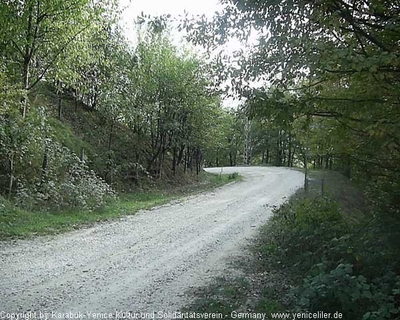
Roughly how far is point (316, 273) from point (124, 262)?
3378mm

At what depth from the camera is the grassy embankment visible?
15.1 ft

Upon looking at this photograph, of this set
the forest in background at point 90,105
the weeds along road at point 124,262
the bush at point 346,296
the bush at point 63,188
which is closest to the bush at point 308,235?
the weeds along road at point 124,262

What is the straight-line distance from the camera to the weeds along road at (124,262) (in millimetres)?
5324

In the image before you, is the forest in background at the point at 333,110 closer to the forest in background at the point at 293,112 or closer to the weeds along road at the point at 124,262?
the forest in background at the point at 293,112

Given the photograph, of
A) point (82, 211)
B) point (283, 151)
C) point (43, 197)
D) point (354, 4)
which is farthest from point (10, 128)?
point (283, 151)

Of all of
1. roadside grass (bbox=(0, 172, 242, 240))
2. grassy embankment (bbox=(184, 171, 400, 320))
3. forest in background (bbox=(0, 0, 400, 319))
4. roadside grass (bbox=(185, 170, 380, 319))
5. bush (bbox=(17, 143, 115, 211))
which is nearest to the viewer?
grassy embankment (bbox=(184, 171, 400, 320))

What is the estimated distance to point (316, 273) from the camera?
557 centimetres

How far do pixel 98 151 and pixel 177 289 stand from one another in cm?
1341

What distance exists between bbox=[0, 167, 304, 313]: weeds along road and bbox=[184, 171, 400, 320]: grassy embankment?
0.55 metres

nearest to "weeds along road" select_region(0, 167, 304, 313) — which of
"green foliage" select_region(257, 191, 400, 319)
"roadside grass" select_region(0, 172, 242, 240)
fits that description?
"roadside grass" select_region(0, 172, 242, 240)

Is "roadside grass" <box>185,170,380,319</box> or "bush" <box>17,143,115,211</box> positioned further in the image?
"bush" <box>17,143,115,211</box>

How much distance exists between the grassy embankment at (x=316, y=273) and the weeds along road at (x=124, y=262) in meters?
0.55

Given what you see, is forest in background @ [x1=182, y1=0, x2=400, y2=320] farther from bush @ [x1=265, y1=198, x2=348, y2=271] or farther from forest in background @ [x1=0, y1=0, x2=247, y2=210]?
forest in background @ [x1=0, y1=0, x2=247, y2=210]

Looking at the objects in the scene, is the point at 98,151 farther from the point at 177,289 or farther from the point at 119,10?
the point at 177,289
